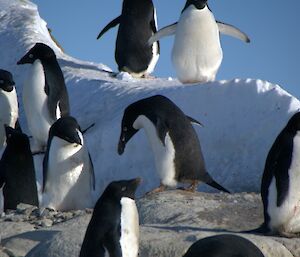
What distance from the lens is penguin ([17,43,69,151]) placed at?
10.7 metres

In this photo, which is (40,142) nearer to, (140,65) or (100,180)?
(100,180)

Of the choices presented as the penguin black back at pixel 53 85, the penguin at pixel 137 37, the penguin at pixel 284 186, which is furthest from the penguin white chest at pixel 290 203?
the penguin at pixel 137 37

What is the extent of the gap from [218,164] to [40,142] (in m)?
1.99

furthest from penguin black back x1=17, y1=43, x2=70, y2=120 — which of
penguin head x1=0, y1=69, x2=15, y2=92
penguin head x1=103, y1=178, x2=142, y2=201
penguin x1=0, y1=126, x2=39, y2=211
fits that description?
penguin head x1=103, y1=178, x2=142, y2=201

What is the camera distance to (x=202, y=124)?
10.3 metres

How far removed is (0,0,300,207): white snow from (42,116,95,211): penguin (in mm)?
880

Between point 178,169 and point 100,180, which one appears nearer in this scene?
point 178,169

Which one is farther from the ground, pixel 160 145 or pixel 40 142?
pixel 160 145

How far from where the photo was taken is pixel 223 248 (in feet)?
17.3

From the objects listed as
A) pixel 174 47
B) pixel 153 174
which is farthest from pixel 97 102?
pixel 153 174

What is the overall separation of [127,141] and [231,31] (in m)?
3.04

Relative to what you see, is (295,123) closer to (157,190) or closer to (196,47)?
(157,190)

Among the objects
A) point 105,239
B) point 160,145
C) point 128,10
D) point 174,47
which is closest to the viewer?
point 105,239

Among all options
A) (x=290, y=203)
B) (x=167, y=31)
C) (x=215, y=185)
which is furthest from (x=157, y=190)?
(x=167, y=31)
